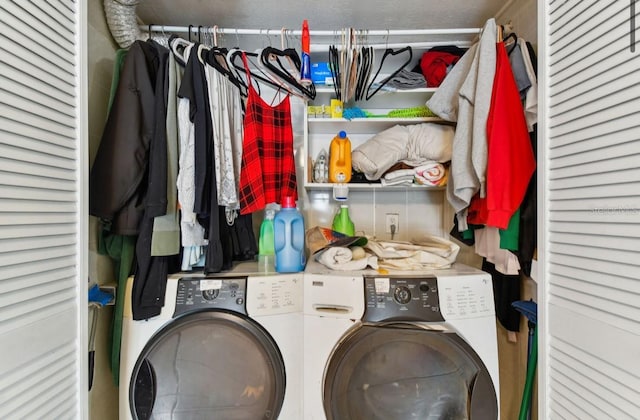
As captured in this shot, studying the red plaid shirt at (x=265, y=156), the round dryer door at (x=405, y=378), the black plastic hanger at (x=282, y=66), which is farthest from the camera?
the red plaid shirt at (x=265, y=156)

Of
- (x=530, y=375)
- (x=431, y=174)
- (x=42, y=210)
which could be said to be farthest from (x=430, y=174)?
(x=42, y=210)

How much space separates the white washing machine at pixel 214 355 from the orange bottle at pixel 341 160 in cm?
75

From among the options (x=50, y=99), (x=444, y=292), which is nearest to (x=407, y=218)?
(x=444, y=292)

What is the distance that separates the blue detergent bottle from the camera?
1.37 meters

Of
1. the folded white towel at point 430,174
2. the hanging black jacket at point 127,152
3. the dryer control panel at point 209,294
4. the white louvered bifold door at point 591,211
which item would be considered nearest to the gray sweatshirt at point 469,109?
the folded white towel at point 430,174

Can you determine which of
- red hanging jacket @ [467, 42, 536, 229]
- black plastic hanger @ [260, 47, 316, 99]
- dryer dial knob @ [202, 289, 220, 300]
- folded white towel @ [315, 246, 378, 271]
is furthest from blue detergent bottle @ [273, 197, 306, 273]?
red hanging jacket @ [467, 42, 536, 229]

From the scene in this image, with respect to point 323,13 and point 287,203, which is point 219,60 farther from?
point 287,203

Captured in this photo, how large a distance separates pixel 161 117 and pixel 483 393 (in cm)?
160

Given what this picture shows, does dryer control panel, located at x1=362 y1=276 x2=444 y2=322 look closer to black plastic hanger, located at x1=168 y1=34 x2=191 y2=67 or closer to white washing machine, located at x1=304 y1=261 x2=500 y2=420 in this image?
white washing machine, located at x1=304 y1=261 x2=500 y2=420

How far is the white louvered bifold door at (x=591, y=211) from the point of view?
2.19 ft

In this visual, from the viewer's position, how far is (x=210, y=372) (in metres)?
1.23

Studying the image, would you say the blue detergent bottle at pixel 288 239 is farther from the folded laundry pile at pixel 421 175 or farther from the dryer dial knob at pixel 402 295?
the folded laundry pile at pixel 421 175

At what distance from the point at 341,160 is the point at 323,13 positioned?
750 millimetres

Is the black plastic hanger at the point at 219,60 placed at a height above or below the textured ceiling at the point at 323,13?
below
